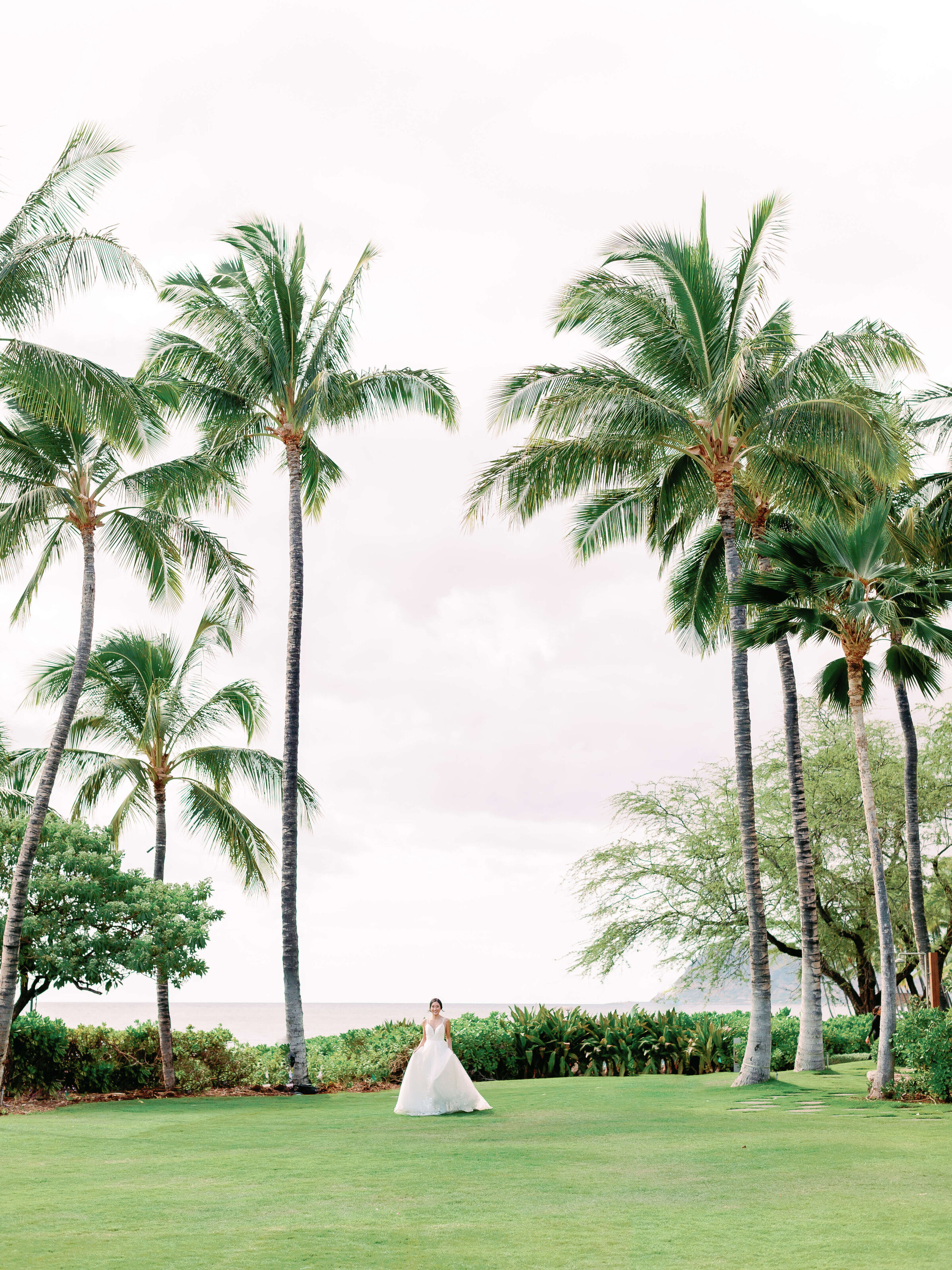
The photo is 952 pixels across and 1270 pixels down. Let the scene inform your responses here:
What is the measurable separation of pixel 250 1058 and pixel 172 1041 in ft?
4.71

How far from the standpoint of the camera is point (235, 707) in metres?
19.6

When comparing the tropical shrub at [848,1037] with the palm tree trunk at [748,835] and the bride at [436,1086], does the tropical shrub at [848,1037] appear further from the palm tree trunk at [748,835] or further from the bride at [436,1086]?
the bride at [436,1086]

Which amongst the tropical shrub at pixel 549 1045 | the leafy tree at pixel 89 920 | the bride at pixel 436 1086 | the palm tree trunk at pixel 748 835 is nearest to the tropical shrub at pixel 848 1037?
the tropical shrub at pixel 549 1045

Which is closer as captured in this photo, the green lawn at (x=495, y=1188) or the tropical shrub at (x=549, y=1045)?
the green lawn at (x=495, y=1188)

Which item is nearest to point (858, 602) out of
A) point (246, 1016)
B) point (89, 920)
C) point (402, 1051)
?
point (402, 1051)

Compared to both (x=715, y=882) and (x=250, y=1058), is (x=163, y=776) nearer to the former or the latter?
(x=250, y=1058)

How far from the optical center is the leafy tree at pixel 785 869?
2612cm

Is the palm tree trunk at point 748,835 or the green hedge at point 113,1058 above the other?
the palm tree trunk at point 748,835

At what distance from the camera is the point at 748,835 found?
53.2 feet

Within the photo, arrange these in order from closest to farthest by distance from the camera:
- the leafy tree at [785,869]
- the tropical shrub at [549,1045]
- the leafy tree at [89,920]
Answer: the leafy tree at [89,920] → the tropical shrub at [549,1045] → the leafy tree at [785,869]

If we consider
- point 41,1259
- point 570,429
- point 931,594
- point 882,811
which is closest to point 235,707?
point 570,429

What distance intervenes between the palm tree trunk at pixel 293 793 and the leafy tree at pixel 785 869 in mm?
11145

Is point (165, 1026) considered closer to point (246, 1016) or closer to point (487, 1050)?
point (487, 1050)

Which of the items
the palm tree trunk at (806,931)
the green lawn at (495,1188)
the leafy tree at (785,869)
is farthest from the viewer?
the leafy tree at (785,869)
